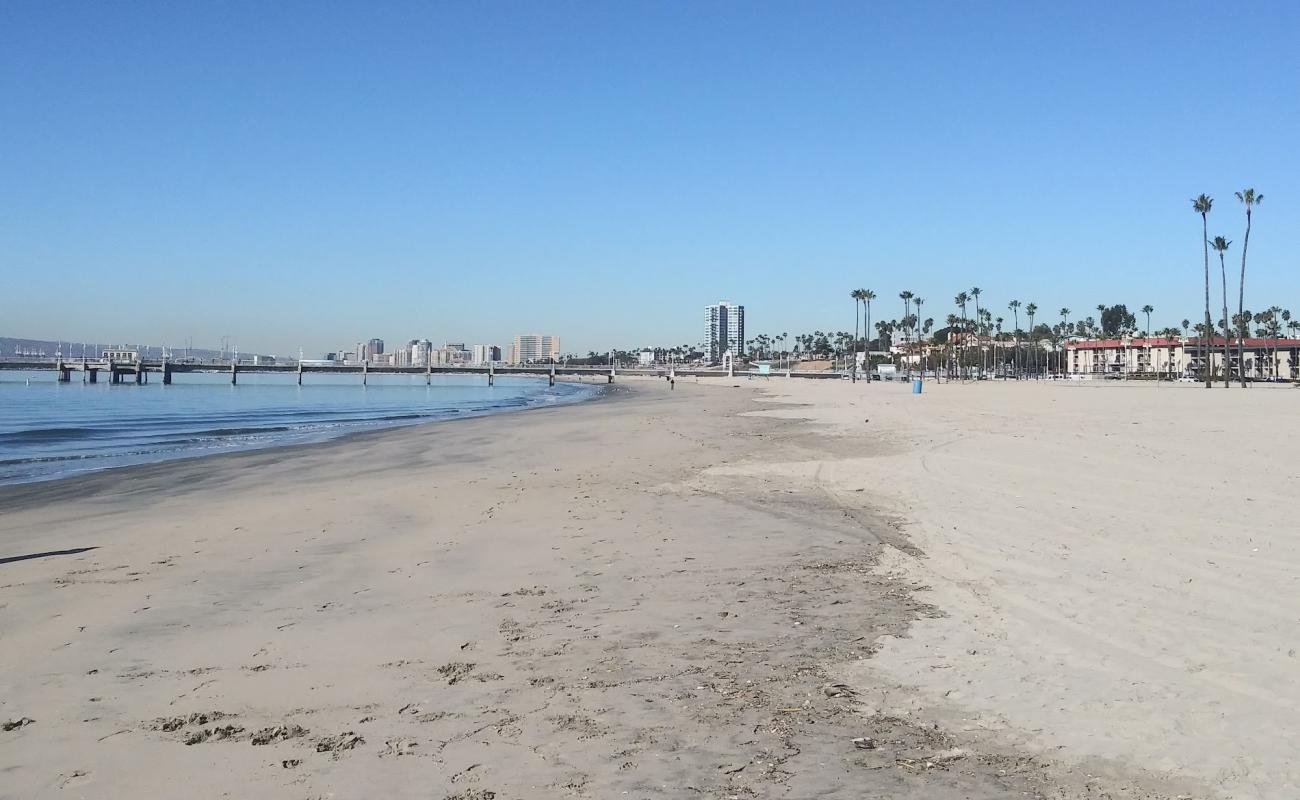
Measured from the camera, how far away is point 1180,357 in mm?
114812

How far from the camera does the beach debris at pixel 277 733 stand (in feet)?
13.1

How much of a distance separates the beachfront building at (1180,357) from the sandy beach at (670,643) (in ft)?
326

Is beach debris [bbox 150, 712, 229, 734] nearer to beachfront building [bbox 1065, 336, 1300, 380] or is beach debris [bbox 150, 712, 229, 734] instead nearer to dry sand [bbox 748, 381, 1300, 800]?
dry sand [bbox 748, 381, 1300, 800]

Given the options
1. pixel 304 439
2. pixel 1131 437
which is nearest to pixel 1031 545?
pixel 1131 437

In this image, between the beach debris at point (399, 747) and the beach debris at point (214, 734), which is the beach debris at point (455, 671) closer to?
the beach debris at point (399, 747)

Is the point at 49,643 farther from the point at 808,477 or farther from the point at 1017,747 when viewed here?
the point at 808,477

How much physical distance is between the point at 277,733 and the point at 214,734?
0.30 m

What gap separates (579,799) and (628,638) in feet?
7.05

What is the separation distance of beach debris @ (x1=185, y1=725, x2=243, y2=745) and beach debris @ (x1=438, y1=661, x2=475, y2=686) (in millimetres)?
1101

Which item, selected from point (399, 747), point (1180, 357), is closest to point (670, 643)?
point (399, 747)

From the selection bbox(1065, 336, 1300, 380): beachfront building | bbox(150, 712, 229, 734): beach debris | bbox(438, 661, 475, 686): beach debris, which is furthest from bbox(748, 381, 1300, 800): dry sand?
bbox(1065, 336, 1300, 380): beachfront building

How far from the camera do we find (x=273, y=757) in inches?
149

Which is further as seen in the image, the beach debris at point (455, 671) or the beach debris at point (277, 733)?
the beach debris at point (455, 671)

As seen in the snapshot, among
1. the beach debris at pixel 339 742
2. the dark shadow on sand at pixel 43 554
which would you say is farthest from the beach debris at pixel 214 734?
the dark shadow on sand at pixel 43 554
